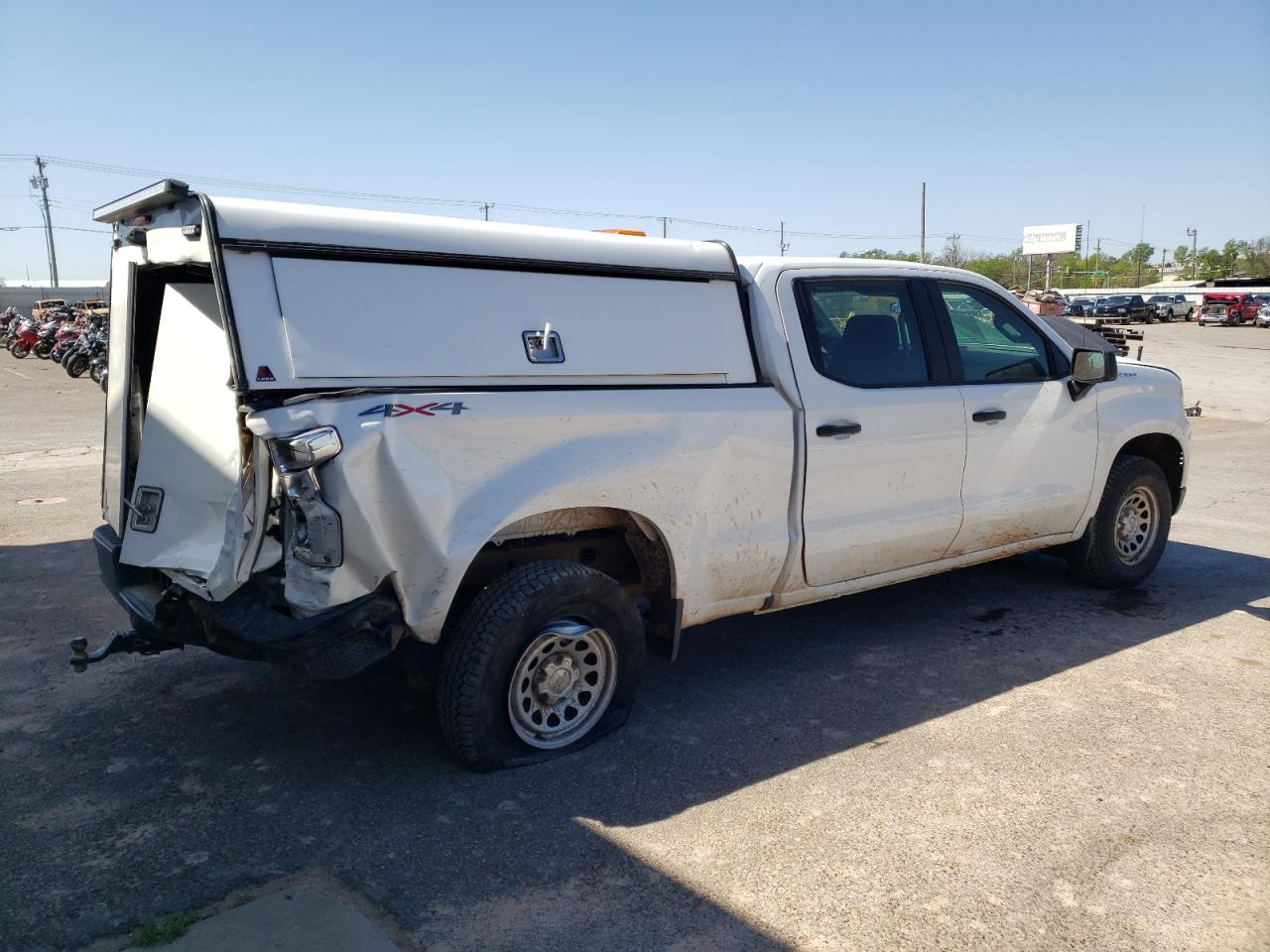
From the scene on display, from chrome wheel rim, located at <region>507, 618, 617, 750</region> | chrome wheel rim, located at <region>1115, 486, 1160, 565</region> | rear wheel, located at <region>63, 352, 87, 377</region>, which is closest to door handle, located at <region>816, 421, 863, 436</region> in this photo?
chrome wheel rim, located at <region>507, 618, 617, 750</region>

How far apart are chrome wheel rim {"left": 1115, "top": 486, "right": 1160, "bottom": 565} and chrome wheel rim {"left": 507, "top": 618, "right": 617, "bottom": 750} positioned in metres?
3.84

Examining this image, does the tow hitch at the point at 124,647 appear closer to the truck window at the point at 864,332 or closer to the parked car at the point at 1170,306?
the truck window at the point at 864,332

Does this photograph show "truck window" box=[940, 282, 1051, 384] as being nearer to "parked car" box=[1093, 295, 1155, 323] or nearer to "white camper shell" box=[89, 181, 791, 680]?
"white camper shell" box=[89, 181, 791, 680]

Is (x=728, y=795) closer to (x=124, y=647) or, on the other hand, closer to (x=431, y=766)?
(x=431, y=766)

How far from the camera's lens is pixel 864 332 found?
5.14 m

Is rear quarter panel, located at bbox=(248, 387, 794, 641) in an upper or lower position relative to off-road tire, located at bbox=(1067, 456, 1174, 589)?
upper

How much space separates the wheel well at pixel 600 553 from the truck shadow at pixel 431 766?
0.51 m

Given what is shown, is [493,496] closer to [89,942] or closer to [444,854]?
[444,854]

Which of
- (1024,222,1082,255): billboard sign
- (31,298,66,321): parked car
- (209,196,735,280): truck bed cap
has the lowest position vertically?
(209,196,735,280): truck bed cap

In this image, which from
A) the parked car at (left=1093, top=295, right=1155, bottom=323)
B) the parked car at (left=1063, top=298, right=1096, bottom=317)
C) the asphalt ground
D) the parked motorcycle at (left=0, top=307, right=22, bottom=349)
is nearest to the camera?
the asphalt ground

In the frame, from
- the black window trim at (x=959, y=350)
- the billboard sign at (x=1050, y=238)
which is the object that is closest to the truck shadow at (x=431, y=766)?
the black window trim at (x=959, y=350)

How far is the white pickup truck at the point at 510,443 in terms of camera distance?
3.53 m

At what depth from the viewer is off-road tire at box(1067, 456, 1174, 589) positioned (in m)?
6.31

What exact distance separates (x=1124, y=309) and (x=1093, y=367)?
172 ft
